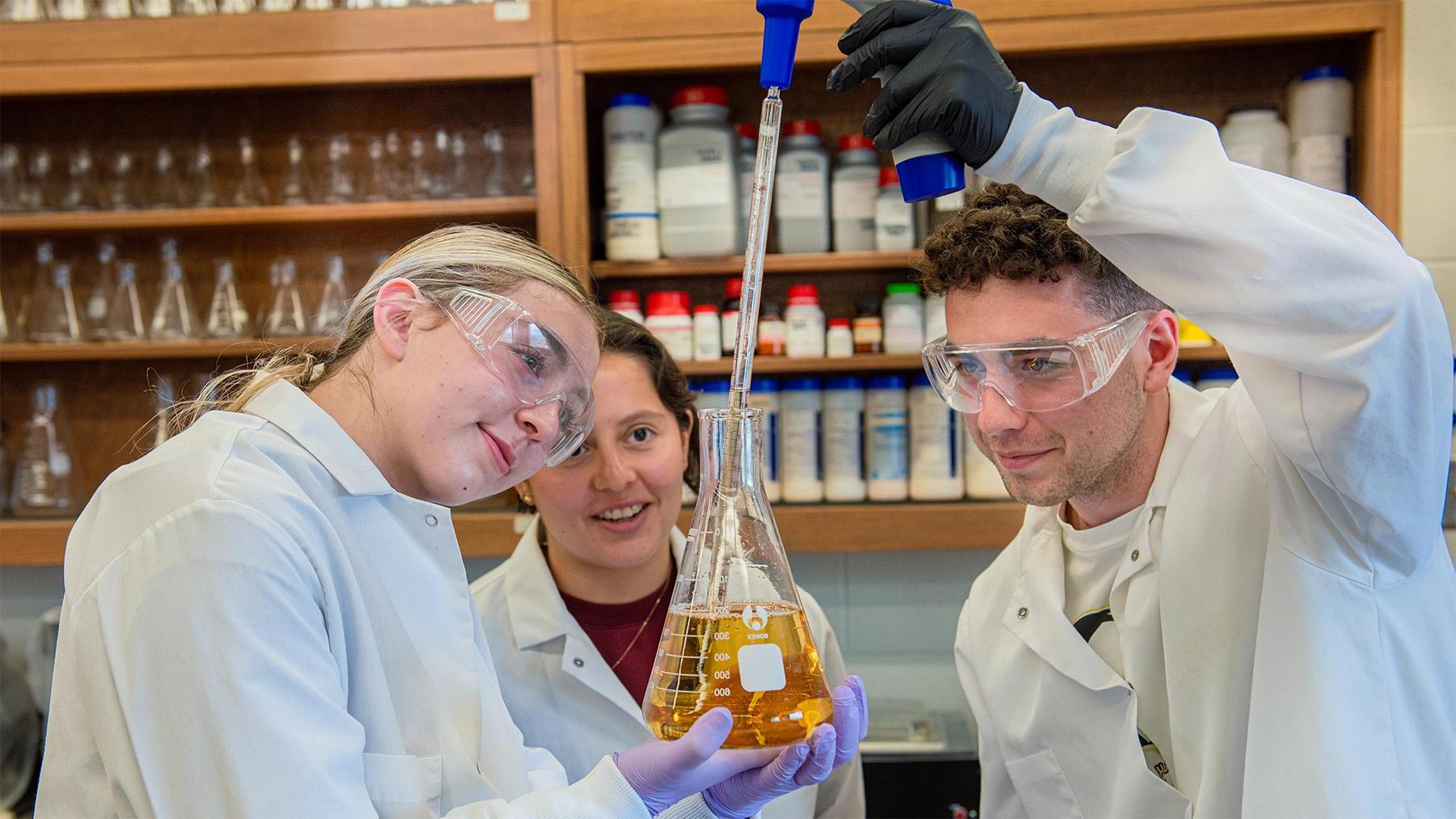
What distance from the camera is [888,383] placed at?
243 centimetres

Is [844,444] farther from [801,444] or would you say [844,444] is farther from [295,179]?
[295,179]

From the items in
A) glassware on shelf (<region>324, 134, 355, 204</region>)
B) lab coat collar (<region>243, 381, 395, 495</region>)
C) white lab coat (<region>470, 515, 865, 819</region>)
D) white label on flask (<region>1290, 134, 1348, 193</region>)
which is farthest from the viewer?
glassware on shelf (<region>324, 134, 355, 204</region>)

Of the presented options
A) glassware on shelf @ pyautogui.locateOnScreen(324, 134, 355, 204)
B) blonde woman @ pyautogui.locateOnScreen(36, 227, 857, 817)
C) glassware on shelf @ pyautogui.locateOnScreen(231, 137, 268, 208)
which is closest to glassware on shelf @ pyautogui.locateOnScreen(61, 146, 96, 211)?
glassware on shelf @ pyautogui.locateOnScreen(231, 137, 268, 208)

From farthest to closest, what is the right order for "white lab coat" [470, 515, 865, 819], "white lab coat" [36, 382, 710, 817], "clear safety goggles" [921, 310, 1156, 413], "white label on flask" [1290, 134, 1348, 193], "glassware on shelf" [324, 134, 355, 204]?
1. "glassware on shelf" [324, 134, 355, 204]
2. "white label on flask" [1290, 134, 1348, 193]
3. "white lab coat" [470, 515, 865, 819]
4. "clear safety goggles" [921, 310, 1156, 413]
5. "white lab coat" [36, 382, 710, 817]

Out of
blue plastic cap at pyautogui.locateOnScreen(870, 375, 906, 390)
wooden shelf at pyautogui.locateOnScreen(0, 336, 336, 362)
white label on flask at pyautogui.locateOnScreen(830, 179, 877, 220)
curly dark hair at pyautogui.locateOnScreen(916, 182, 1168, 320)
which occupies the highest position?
white label on flask at pyautogui.locateOnScreen(830, 179, 877, 220)

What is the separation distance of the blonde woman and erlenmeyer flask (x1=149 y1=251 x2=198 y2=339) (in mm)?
1322

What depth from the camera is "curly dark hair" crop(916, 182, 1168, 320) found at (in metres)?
1.30

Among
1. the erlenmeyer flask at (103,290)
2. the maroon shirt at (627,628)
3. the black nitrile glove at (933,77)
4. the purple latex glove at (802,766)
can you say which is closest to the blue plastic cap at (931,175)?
the black nitrile glove at (933,77)

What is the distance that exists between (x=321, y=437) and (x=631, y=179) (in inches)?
54.4

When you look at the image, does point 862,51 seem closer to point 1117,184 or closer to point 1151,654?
point 1117,184

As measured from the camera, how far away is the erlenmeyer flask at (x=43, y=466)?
2.53 meters

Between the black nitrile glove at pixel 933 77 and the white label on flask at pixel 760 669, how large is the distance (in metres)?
0.45

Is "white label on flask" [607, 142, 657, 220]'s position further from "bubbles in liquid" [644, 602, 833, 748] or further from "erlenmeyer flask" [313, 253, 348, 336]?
"bubbles in liquid" [644, 602, 833, 748]

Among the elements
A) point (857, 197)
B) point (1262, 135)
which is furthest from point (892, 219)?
point (1262, 135)
